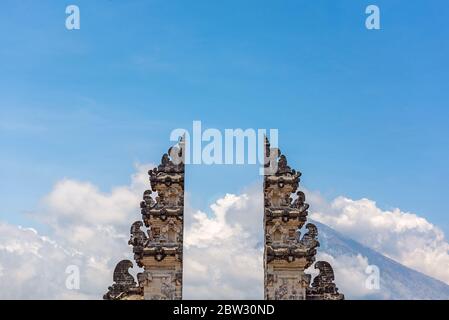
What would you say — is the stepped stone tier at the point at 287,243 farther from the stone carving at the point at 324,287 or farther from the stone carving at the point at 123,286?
the stone carving at the point at 123,286

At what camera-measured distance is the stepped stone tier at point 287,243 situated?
25.8 m

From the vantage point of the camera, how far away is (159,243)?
26109 millimetres

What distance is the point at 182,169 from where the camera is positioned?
1053 inches

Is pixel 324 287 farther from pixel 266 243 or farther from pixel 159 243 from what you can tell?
pixel 159 243

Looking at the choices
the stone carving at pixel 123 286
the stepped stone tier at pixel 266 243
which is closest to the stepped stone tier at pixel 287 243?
the stepped stone tier at pixel 266 243

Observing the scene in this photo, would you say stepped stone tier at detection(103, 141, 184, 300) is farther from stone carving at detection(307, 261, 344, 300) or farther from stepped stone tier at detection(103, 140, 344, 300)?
stone carving at detection(307, 261, 344, 300)

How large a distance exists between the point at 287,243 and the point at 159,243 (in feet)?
13.7

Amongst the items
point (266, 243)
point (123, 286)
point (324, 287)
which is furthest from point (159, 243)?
point (324, 287)

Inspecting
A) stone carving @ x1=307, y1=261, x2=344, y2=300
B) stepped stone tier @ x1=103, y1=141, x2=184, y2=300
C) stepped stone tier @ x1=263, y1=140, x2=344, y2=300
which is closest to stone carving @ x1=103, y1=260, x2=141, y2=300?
stepped stone tier @ x1=103, y1=141, x2=184, y2=300

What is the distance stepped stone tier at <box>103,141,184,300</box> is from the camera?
84.5 ft

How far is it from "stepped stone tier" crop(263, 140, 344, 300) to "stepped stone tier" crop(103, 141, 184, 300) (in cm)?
288
